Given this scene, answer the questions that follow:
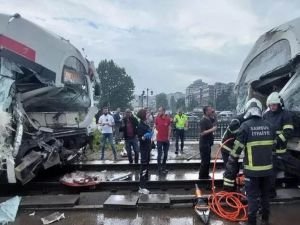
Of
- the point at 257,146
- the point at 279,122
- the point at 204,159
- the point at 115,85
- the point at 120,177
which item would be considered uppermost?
the point at 115,85

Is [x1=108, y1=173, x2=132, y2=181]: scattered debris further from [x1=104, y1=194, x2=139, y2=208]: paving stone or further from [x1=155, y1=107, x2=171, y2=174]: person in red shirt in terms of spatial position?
[x1=104, y1=194, x2=139, y2=208]: paving stone

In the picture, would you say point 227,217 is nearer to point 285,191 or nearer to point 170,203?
point 170,203

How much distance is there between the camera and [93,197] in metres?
6.93

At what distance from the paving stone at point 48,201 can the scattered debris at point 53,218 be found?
341 mm

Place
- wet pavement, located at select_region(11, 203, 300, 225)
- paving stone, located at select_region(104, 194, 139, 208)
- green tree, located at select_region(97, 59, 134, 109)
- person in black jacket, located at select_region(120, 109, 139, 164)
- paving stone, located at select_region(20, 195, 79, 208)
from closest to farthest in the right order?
wet pavement, located at select_region(11, 203, 300, 225) < paving stone, located at select_region(104, 194, 139, 208) < paving stone, located at select_region(20, 195, 79, 208) < person in black jacket, located at select_region(120, 109, 139, 164) < green tree, located at select_region(97, 59, 134, 109)

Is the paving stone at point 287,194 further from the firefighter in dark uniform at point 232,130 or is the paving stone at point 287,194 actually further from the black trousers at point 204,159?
the black trousers at point 204,159

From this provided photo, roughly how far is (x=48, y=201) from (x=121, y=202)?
Answer: 1308mm

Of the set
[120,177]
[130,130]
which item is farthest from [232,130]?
[130,130]

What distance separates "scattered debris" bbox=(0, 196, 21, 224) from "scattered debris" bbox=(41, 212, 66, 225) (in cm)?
46

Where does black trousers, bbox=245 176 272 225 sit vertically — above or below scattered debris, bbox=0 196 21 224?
above

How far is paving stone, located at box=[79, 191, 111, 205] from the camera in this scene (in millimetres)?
6645

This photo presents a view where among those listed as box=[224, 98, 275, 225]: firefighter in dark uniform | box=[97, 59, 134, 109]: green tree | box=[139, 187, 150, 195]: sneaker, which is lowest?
box=[139, 187, 150, 195]: sneaker

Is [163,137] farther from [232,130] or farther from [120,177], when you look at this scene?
[232,130]

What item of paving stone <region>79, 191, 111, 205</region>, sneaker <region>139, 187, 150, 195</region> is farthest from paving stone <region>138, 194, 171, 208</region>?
paving stone <region>79, 191, 111, 205</region>
